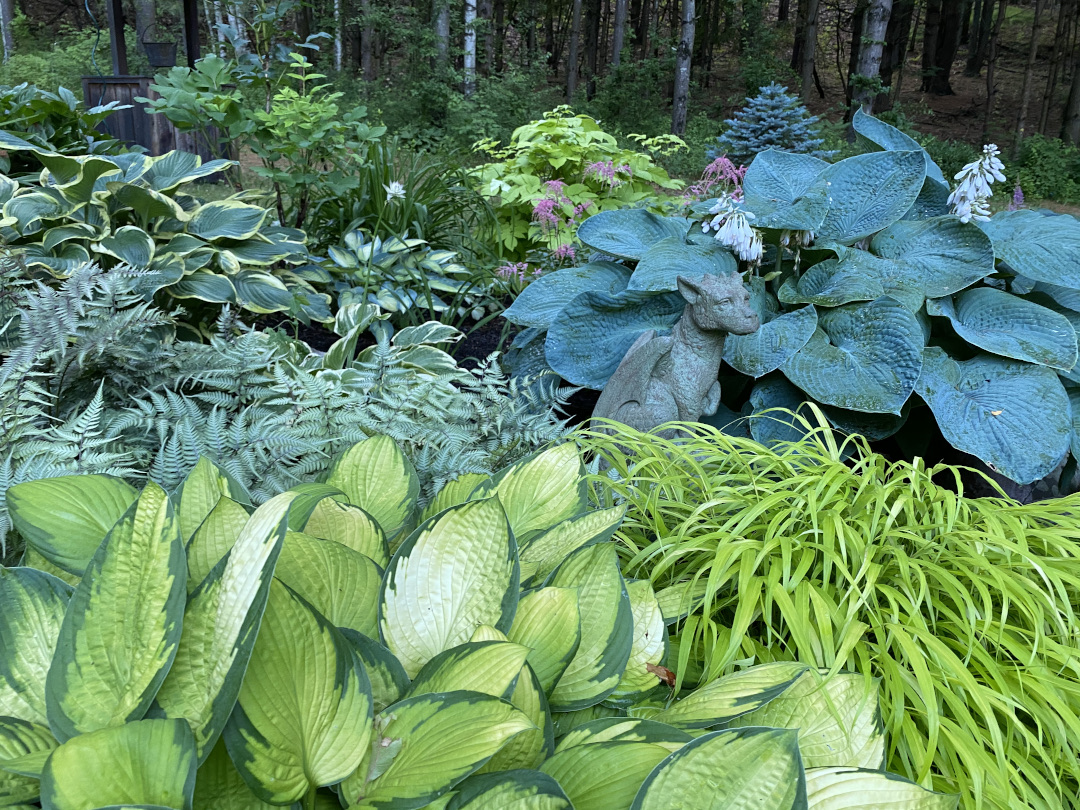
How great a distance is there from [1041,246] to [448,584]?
107 inches

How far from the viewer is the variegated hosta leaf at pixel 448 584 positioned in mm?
813

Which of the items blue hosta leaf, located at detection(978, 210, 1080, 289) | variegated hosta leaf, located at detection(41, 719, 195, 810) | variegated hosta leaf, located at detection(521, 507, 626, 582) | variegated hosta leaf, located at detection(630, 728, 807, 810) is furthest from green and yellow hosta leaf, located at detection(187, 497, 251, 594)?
blue hosta leaf, located at detection(978, 210, 1080, 289)

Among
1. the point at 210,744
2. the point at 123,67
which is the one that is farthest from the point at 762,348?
the point at 123,67

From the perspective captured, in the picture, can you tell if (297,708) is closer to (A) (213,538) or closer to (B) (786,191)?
(A) (213,538)

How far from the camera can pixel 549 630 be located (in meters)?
0.83

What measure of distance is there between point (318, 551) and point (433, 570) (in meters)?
0.12

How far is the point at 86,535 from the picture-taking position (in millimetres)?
880

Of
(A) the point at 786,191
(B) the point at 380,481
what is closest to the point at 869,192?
(A) the point at 786,191

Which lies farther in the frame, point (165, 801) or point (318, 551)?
point (318, 551)

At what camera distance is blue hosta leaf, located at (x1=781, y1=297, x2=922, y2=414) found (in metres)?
2.30

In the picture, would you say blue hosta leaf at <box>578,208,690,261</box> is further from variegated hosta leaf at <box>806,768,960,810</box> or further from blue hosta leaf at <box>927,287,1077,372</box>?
variegated hosta leaf at <box>806,768,960,810</box>

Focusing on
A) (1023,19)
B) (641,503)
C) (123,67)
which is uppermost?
(1023,19)

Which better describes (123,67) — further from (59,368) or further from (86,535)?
(86,535)

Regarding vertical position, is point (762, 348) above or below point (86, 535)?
below
